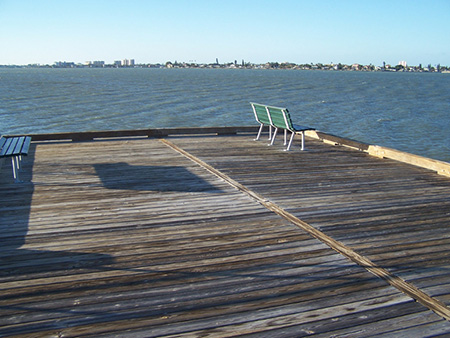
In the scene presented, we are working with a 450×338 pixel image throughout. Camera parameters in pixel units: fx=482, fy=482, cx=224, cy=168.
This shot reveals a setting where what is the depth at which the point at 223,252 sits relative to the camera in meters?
4.06

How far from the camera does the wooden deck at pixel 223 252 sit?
299 cm

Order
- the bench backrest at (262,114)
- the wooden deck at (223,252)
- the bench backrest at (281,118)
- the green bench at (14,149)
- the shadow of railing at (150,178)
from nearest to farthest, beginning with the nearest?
the wooden deck at (223,252) < the green bench at (14,149) < the shadow of railing at (150,178) < the bench backrest at (281,118) < the bench backrest at (262,114)

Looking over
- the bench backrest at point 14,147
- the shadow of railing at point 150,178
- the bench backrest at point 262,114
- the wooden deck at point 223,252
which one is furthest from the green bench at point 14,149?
the bench backrest at point 262,114

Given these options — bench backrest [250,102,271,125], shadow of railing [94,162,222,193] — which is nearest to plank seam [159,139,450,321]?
shadow of railing [94,162,222,193]

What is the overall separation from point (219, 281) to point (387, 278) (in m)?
1.25

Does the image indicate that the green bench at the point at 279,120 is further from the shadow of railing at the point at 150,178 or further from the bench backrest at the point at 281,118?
the shadow of railing at the point at 150,178

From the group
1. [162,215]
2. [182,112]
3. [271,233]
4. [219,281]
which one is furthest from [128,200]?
[182,112]

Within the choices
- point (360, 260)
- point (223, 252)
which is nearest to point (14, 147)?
point (223, 252)

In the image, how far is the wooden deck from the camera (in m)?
2.99

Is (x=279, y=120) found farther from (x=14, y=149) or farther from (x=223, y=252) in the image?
(x=223, y=252)

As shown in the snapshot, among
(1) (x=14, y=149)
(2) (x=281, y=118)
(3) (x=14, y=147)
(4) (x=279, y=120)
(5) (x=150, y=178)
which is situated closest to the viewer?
(1) (x=14, y=149)

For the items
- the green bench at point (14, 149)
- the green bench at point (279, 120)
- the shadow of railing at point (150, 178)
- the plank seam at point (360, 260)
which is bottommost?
the plank seam at point (360, 260)

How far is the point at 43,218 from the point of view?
494 centimetres

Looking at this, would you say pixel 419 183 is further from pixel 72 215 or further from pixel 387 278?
pixel 72 215
